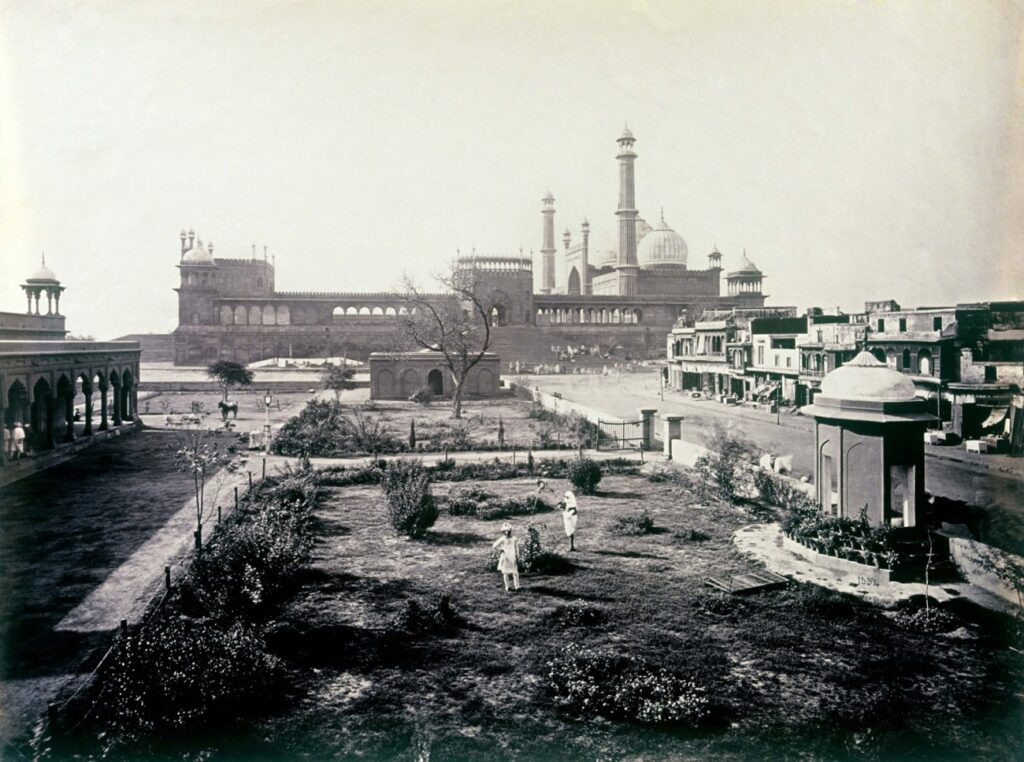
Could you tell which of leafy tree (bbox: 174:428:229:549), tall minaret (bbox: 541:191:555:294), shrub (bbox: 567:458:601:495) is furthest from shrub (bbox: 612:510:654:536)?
tall minaret (bbox: 541:191:555:294)

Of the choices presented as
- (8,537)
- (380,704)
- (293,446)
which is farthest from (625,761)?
(293,446)

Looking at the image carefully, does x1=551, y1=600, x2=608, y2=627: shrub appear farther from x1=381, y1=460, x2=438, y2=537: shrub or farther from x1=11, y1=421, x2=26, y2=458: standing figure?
x1=11, y1=421, x2=26, y2=458: standing figure

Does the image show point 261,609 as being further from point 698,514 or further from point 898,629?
point 698,514

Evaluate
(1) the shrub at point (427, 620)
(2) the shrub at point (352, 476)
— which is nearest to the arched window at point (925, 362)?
(2) the shrub at point (352, 476)

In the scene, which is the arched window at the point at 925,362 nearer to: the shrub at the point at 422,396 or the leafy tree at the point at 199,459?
the shrub at the point at 422,396

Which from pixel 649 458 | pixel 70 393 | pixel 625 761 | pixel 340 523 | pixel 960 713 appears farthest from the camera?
pixel 70 393

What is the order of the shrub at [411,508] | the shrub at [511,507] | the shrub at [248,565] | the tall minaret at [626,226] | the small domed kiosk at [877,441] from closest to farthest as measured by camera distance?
1. the shrub at [248,565]
2. the small domed kiosk at [877,441]
3. the shrub at [411,508]
4. the shrub at [511,507]
5. the tall minaret at [626,226]
